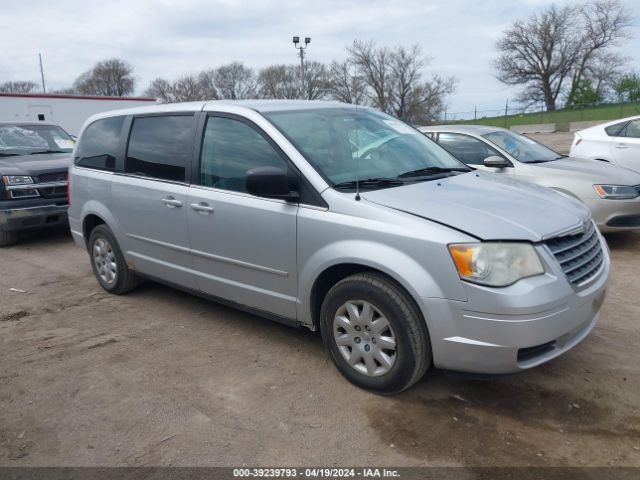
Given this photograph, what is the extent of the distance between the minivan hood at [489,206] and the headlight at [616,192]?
2962 mm

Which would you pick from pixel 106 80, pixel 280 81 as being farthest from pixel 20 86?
pixel 280 81

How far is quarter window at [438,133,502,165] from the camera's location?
7207 millimetres

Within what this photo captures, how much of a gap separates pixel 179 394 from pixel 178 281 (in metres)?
1.33

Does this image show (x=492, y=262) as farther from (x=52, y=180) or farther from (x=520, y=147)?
(x=52, y=180)

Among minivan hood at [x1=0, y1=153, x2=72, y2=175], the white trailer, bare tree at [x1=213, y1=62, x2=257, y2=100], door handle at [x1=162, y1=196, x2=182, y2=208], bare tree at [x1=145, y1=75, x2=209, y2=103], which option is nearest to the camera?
door handle at [x1=162, y1=196, x2=182, y2=208]

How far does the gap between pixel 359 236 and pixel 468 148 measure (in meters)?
4.56

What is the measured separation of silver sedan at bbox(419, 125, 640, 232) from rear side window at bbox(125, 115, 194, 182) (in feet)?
9.49

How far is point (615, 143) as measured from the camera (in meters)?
8.84

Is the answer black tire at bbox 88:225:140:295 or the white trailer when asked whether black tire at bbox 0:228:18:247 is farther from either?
the white trailer

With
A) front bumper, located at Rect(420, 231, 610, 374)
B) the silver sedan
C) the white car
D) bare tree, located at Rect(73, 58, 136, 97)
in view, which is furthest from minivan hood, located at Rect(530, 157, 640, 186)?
bare tree, located at Rect(73, 58, 136, 97)

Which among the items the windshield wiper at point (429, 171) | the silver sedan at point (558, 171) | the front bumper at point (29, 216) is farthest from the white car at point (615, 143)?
the front bumper at point (29, 216)

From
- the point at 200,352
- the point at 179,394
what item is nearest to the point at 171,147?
the point at 200,352

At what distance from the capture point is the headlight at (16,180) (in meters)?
7.73

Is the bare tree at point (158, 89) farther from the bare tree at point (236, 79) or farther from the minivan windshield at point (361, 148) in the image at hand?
the minivan windshield at point (361, 148)
